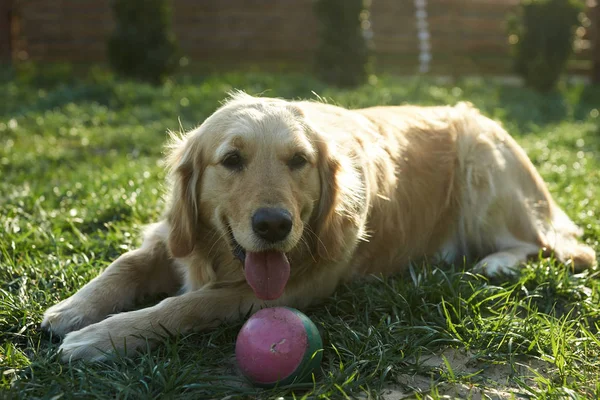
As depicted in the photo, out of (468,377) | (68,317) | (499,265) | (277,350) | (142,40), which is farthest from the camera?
(142,40)

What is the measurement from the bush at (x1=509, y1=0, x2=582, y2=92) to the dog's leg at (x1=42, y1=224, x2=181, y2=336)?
10795mm

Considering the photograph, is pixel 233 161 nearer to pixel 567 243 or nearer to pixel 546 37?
pixel 567 243

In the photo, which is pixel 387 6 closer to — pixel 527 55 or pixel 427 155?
pixel 527 55

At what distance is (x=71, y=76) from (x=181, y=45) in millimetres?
2460

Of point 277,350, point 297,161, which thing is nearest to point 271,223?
point 297,161

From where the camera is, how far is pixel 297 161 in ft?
10.8

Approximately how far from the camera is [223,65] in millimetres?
13336

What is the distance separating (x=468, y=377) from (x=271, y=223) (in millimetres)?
1116

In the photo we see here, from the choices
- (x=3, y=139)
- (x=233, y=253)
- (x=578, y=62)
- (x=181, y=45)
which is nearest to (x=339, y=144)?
(x=233, y=253)

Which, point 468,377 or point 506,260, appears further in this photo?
point 506,260

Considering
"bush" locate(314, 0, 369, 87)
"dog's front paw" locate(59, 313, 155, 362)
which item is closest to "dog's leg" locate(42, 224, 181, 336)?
"dog's front paw" locate(59, 313, 155, 362)

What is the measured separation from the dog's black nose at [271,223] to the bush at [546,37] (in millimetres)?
11068

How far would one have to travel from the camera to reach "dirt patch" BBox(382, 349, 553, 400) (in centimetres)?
274

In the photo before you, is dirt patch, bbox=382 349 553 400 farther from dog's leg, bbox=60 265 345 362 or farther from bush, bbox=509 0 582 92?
bush, bbox=509 0 582 92
